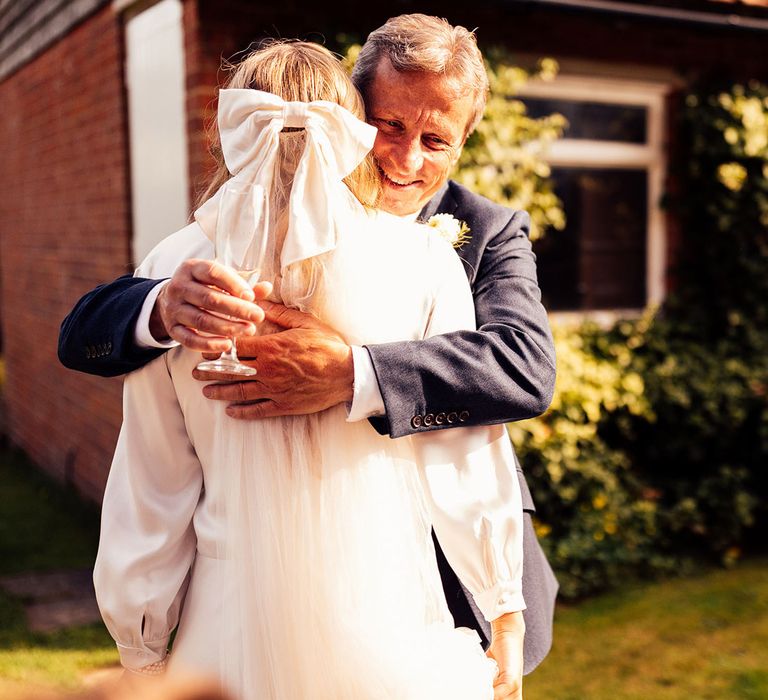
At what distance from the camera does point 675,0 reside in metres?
5.83

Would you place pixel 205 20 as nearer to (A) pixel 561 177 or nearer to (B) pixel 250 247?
(A) pixel 561 177

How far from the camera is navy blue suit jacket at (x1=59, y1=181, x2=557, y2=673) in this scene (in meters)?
1.67

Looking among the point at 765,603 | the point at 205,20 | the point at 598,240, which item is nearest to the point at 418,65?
the point at 205,20

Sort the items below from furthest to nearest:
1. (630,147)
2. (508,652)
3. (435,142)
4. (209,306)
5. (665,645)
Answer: (630,147) → (665,645) → (435,142) → (508,652) → (209,306)

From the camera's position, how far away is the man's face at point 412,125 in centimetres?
198

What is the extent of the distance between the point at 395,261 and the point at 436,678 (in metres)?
0.73

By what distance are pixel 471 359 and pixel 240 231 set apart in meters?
0.50

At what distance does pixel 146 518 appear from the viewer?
176 cm

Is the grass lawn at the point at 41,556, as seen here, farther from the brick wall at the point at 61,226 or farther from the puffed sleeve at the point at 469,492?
the puffed sleeve at the point at 469,492

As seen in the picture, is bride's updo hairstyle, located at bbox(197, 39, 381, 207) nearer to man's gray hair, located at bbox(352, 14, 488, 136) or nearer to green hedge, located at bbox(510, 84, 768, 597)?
man's gray hair, located at bbox(352, 14, 488, 136)

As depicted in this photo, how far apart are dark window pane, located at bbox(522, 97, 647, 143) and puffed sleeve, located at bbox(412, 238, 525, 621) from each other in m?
4.65

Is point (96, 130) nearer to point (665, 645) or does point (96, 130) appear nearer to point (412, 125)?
point (665, 645)

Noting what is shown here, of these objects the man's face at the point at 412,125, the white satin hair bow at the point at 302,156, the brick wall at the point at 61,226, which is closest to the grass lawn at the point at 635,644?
the brick wall at the point at 61,226

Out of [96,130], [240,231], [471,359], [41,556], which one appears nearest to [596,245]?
[96,130]
